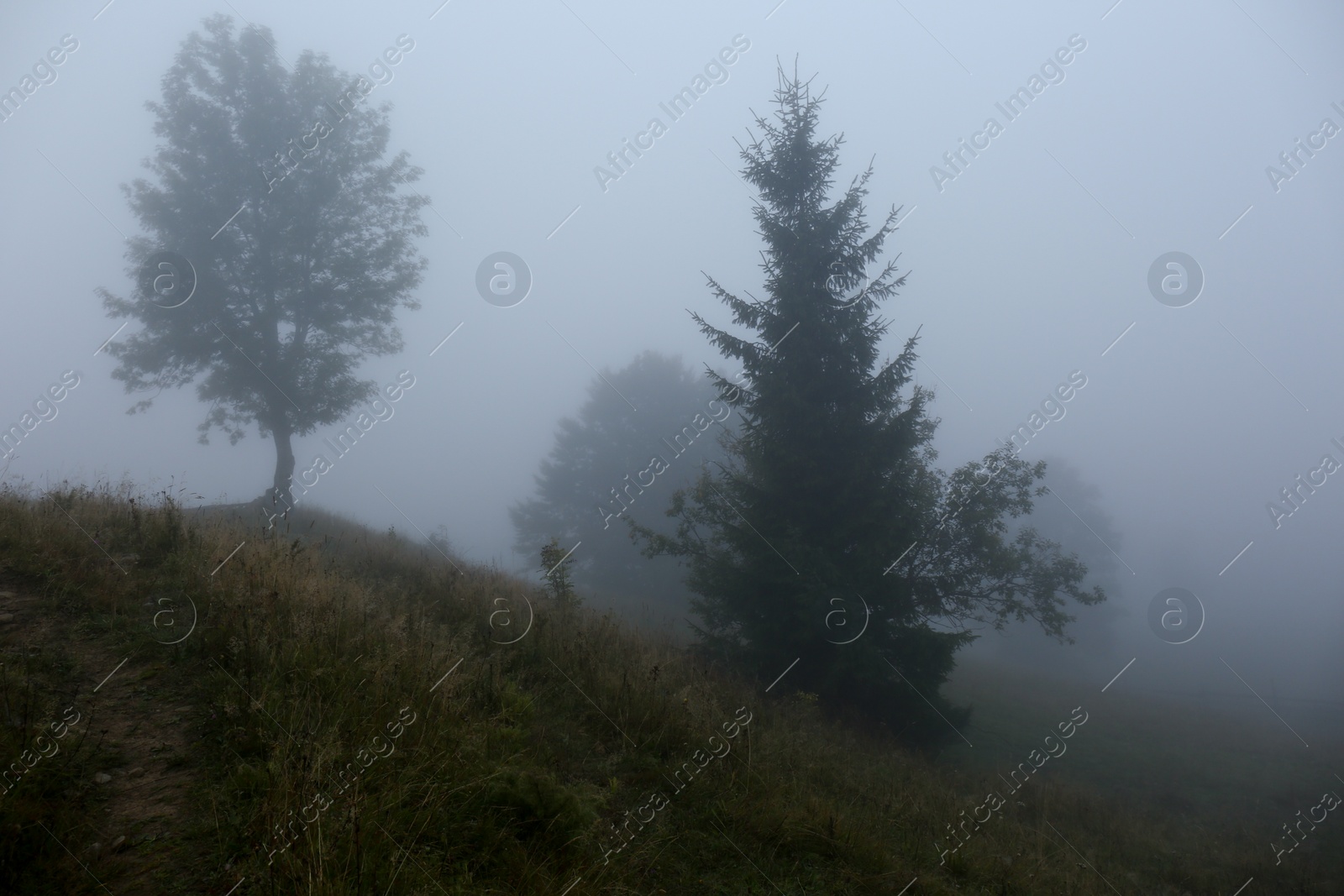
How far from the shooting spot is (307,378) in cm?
1555

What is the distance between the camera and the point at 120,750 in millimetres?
3273

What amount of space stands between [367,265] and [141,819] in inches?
633

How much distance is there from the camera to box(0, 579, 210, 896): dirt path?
256 centimetres

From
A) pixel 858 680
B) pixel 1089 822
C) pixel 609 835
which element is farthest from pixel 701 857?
pixel 1089 822

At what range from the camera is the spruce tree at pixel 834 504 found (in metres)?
10.8

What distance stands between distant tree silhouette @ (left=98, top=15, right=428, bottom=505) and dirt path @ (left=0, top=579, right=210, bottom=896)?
11553 mm

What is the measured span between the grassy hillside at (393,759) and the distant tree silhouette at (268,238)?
27.6 feet

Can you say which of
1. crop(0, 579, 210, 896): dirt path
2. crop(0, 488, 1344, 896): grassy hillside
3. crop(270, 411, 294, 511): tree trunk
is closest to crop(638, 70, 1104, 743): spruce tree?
crop(0, 488, 1344, 896): grassy hillside

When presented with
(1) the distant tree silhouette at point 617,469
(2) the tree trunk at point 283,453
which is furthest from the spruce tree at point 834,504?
(1) the distant tree silhouette at point 617,469

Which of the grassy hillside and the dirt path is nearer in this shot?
the dirt path

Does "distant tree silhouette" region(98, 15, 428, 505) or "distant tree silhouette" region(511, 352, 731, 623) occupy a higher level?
"distant tree silhouette" region(98, 15, 428, 505)

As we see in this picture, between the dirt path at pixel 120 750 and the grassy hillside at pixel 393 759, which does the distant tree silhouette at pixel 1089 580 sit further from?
the dirt path at pixel 120 750

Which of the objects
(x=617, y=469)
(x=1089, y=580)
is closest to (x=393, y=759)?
(x=617, y=469)

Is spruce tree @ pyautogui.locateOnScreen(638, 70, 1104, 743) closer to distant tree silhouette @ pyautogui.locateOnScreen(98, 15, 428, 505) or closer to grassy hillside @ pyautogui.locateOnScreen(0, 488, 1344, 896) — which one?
grassy hillside @ pyautogui.locateOnScreen(0, 488, 1344, 896)
